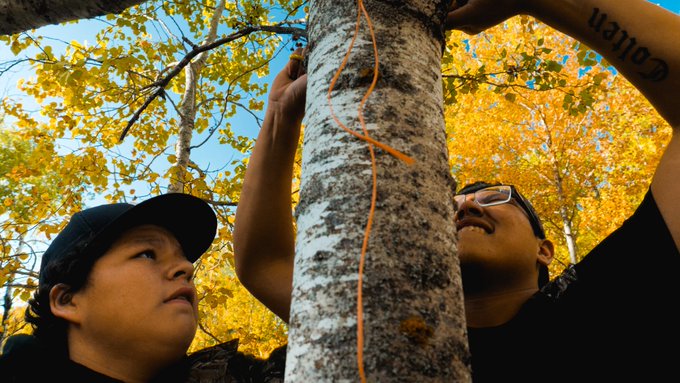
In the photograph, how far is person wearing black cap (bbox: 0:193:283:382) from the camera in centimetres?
153

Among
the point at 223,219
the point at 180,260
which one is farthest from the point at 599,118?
the point at 180,260

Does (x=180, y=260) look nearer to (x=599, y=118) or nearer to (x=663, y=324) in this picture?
(x=663, y=324)

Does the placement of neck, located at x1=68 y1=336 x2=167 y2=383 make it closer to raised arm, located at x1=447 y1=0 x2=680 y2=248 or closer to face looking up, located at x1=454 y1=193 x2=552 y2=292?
face looking up, located at x1=454 y1=193 x2=552 y2=292

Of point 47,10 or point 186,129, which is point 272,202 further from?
point 186,129

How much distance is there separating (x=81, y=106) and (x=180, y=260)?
4.85 m

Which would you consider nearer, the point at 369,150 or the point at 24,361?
the point at 369,150

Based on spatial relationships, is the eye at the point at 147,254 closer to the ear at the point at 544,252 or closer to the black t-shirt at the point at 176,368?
the black t-shirt at the point at 176,368

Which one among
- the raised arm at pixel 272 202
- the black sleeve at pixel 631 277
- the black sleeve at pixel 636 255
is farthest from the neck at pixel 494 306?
the raised arm at pixel 272 202

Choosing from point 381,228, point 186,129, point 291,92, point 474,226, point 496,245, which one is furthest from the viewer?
point 186,129

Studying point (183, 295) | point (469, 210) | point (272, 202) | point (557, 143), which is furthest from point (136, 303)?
point (557, 143)

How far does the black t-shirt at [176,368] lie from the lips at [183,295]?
0.30 m

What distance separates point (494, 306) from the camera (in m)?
1.77

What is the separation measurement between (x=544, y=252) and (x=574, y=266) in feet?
2.44

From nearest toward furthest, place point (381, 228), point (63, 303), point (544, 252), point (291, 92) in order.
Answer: point (381, 228), point (291, 92), point (63, 303), point (544, 252)
